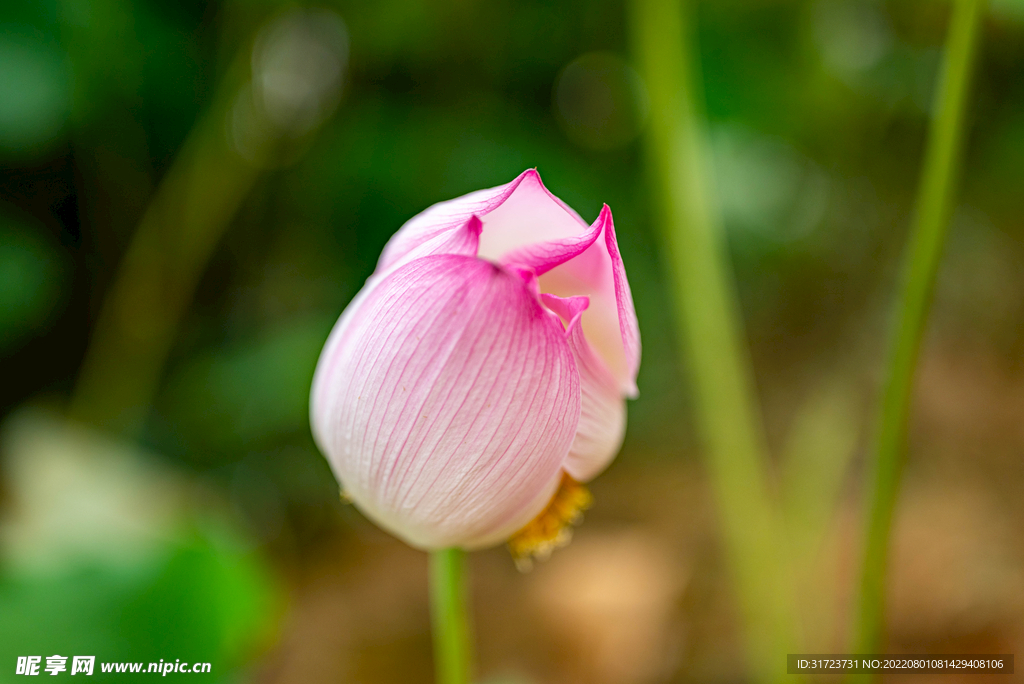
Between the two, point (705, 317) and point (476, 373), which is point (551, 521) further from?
point (705, 317)

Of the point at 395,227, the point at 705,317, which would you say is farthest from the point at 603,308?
the point at 395,227

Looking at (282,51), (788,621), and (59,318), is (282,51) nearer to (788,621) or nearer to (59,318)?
(59,318)

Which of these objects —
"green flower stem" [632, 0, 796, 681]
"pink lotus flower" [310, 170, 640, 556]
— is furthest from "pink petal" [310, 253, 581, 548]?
"green flower stem" [632, 0, 796, 681]

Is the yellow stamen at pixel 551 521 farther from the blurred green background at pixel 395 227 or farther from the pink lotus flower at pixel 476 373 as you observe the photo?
the blurred green background at pixel 395 227

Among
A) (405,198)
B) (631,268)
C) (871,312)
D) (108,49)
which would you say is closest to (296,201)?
(405,198)

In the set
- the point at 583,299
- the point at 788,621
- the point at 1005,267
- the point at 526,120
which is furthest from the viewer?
the point at 526,120

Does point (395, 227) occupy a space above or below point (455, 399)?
above

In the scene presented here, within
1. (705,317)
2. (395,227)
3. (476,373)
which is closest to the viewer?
(476,373)

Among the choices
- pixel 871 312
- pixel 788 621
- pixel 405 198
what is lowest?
pixel 788 621
